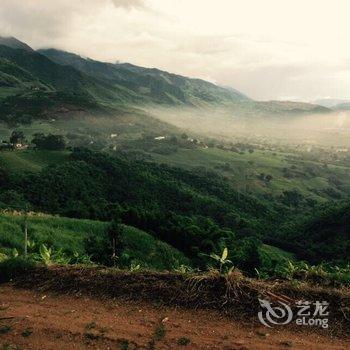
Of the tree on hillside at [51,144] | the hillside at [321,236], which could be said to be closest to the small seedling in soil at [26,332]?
the hillside at [321,236]

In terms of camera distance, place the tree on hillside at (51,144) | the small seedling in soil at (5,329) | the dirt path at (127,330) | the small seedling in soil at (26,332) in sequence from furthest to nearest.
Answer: the tree on hillside at (51,144) → the small seedling in soil at (5,329) → the small seedling in soil at (26,332) → the dirt path at (127,330)

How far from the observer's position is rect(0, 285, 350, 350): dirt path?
10.2 metres

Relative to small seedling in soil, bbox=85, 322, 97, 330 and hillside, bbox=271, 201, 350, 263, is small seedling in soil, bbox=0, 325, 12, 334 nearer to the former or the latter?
small seedling in soil, bbox=85, 322, 97, 330

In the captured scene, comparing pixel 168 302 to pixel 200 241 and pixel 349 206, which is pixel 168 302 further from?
pixel 349 206

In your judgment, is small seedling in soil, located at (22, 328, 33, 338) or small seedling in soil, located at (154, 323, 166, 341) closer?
small seedling in soil, located at (154, 323, 166, 341)

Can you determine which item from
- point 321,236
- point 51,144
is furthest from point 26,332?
point 51,144

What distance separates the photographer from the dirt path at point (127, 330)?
1020cm

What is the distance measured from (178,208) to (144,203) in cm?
1434

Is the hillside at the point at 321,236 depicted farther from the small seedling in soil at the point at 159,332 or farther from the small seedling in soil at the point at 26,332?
the small seedling in soil at the point at 26,332

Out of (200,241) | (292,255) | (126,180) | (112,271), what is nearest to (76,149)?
(126,180)

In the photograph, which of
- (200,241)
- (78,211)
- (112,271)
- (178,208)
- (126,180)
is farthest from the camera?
(126,180)

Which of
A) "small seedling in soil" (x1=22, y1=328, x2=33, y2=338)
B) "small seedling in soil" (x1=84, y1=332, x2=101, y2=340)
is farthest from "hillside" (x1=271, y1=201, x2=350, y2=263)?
"small seedling in soil" (x1=22, y1=328, x2=33, y2=338)

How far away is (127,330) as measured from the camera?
35.5 feet

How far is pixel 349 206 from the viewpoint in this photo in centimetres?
13925
